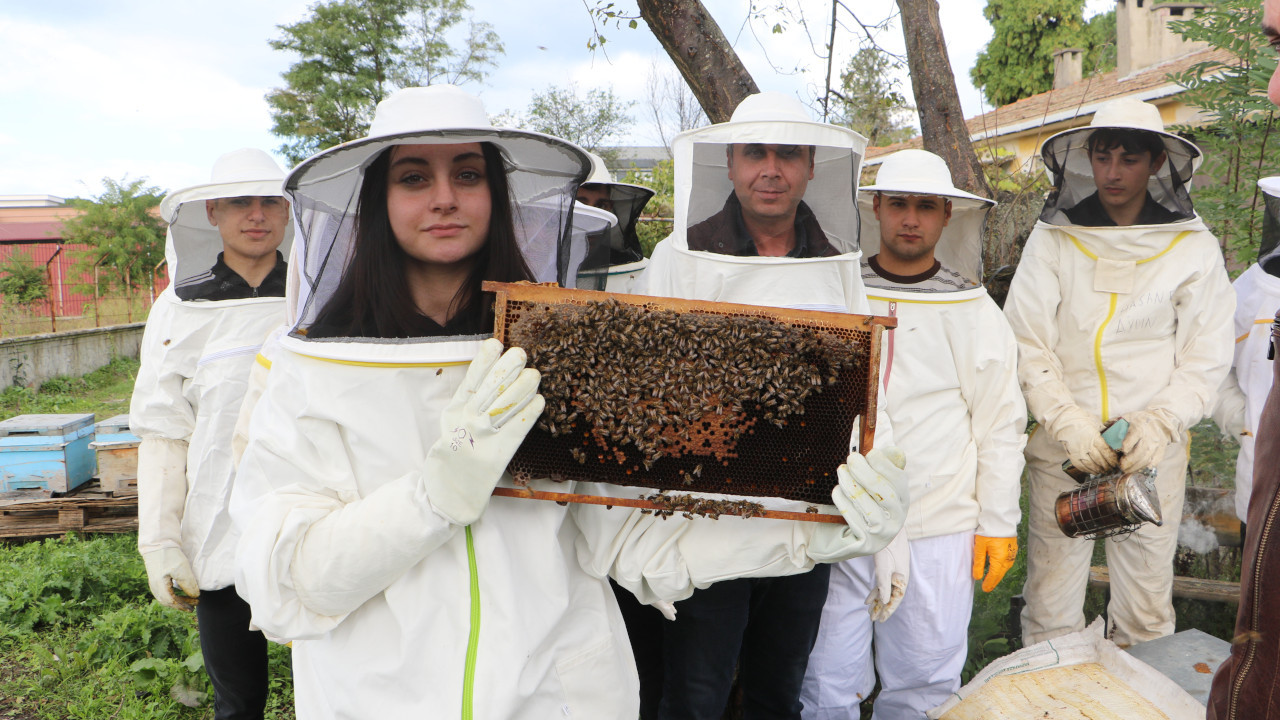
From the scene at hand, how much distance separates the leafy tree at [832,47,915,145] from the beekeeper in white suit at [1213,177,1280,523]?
312cm

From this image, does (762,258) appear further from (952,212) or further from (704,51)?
(704,51)

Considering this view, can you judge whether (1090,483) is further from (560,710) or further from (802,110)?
(560,710)

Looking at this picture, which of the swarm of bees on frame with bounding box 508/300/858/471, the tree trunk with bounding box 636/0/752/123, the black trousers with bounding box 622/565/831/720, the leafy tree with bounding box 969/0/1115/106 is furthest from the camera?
the leafy tree with bounding box 969/0/1115/106

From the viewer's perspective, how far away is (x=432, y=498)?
5.32ft

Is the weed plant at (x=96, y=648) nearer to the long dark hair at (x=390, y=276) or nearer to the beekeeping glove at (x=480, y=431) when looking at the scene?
the long dark hair at (x=390, y=276)

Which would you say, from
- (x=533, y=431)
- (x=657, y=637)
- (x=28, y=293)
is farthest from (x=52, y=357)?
(x=533, y=431)

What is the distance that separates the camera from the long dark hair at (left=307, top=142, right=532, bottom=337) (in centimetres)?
188

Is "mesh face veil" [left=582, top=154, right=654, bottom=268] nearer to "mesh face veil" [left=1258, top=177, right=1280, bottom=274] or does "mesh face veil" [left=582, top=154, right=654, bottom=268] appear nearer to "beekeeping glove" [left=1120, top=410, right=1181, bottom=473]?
"beekeeping glove" [left=1120, top=410, right=1181, bottom=473]

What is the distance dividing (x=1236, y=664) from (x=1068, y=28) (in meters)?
29.1

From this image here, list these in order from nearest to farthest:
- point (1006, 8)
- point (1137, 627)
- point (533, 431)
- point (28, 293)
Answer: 1. point (533, 431)
2. point (1137, 627)
3. point (28, 293)
4. point (1006, 8)

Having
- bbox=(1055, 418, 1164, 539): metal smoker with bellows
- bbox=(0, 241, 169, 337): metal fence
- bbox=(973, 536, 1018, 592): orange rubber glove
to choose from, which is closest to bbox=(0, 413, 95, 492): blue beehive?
bbox=(973, 536, 1018, 592): orange rubber glove

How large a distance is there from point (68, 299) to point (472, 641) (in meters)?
21.5

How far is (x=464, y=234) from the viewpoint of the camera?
6.42ft

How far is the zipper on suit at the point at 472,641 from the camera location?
1.71m
